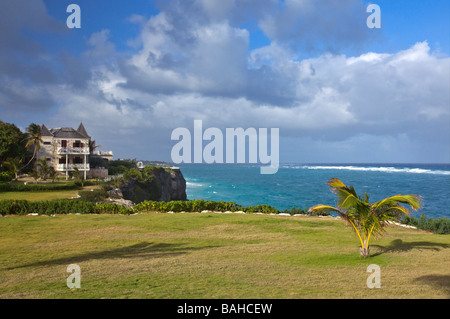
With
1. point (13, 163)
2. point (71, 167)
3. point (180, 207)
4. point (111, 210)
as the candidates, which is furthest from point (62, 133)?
point (180, 207)

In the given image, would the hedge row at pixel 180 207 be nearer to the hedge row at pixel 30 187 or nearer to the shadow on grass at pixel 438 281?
the hedge row at pixel 30 187

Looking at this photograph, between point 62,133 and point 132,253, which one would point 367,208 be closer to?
point 132,253

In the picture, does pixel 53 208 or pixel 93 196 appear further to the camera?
pixel 93 196

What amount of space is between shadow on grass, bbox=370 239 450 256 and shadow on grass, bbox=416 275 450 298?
3336mm

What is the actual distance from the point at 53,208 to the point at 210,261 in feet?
56.6

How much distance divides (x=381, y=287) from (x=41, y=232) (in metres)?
15.9

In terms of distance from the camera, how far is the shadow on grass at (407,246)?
1326cm

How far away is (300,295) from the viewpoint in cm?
777

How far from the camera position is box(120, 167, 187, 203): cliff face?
44438 millimetres

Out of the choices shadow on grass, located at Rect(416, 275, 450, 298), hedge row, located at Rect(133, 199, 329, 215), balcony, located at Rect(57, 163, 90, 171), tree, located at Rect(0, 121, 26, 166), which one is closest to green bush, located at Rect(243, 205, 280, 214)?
hedge row, located at Rect(133, 199, 329, 215)

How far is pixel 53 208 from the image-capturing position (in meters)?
23.9

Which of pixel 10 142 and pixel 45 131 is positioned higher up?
pixel 45 131
